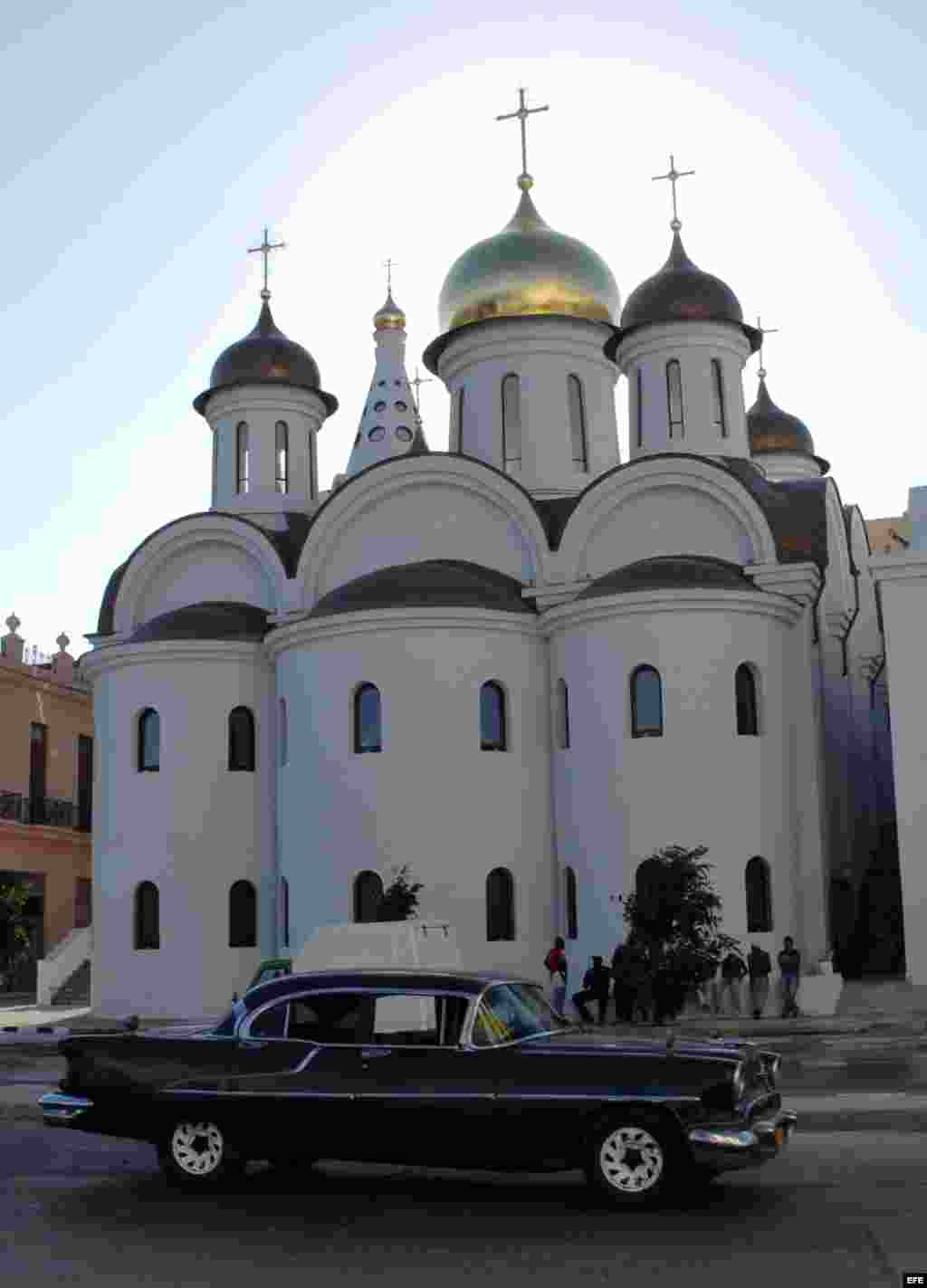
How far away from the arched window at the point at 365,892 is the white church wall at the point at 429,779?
0.11 m

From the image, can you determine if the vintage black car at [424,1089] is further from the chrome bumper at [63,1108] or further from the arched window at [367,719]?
the arched window at [367,719]

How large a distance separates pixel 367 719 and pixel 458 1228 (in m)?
17.1

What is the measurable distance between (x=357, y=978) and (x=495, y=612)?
630 inches

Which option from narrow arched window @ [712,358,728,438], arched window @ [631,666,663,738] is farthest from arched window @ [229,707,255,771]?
narrow arched window @ [712,358,728,438]

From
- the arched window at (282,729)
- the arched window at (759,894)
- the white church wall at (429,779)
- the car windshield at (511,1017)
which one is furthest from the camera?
the arched window at (282,729)

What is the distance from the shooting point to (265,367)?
31625 millimetres

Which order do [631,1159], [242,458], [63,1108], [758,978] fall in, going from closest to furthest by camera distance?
[631,1159]
[63,1108]
[758,978]
[242,458]

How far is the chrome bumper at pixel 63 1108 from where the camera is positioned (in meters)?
8.95

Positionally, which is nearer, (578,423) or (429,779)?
(429,779)

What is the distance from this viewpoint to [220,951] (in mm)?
25719

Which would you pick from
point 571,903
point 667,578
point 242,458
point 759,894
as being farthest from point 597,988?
point 242,458

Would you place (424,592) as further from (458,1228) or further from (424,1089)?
(458,1228)

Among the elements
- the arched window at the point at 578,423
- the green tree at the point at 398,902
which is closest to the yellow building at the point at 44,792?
the green tree at the point at 398,902

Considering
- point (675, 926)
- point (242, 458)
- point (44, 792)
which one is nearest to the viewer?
point (675, 926)
